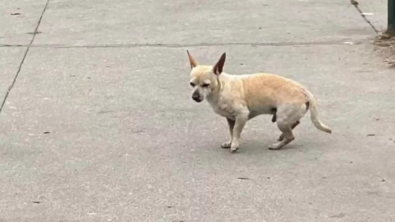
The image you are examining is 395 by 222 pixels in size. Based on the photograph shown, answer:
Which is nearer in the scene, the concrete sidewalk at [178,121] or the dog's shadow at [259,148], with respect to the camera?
the concrete sidewalk at [178,121]

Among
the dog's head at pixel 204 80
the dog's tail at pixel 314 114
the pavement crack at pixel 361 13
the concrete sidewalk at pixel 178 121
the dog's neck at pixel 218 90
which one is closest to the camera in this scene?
the concrete sidewalk at pixel 178 121

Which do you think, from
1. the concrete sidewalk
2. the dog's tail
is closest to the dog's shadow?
the concrete sidewalk

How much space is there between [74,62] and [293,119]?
3137 millimetres

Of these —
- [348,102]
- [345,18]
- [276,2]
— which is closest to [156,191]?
[348,102]

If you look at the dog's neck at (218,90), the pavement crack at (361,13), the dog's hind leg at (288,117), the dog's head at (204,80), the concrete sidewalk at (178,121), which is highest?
the dog's head at (204,80)

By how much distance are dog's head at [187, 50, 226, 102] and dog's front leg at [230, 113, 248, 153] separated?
281mm

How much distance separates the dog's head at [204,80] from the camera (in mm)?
6664

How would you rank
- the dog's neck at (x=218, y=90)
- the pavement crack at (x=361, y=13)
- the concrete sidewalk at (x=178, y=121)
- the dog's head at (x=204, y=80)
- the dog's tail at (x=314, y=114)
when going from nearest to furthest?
the concrete sidewalk at (x=178, y=121) < the dog's head at (x=204, y=80) < the dog's neck at (x=218, y=90) < the dog's tail at (x=314, y=114) < the pavement crack at (x=361, y=13)

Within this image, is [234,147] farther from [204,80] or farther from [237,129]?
[204,80]

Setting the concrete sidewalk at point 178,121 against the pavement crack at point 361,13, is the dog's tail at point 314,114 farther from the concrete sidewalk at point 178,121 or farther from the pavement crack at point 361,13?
the pavement crack at point 361,13

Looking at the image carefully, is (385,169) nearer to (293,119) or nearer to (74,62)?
(293,119)

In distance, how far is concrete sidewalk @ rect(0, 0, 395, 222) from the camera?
595 centimetres

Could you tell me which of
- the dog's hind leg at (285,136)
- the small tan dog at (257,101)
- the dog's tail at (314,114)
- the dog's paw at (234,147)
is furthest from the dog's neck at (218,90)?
the dog's tail at (314,114)

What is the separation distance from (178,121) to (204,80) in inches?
38.0
